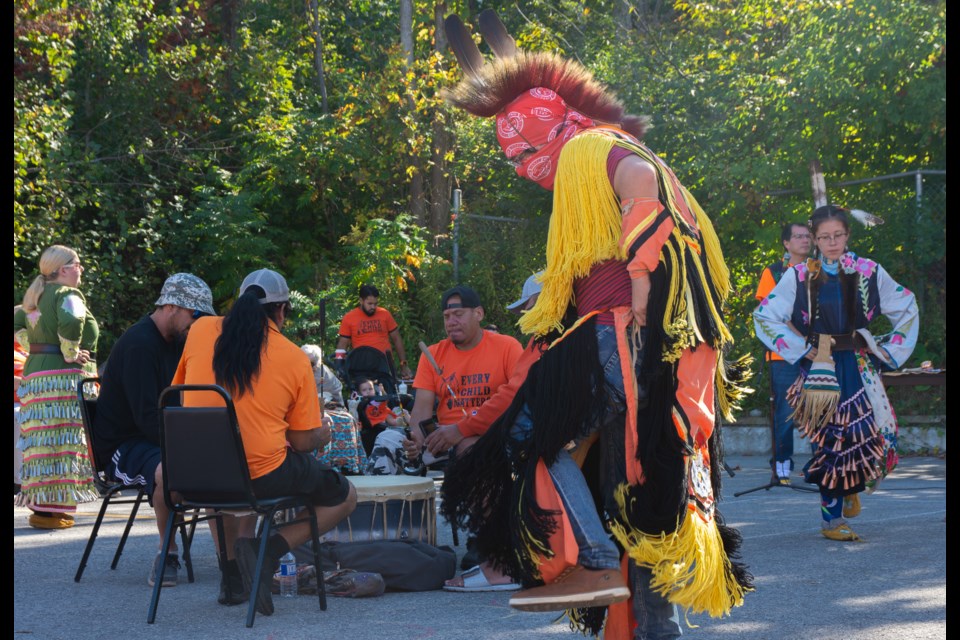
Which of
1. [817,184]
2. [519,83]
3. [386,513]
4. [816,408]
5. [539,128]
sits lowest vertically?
[386,513]

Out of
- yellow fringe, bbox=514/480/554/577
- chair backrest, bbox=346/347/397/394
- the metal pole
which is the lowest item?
yellow fringe, bbox=514/480/554/577

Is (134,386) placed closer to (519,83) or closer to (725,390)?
(519,83)

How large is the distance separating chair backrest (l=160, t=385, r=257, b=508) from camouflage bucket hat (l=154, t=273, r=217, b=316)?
1155mm

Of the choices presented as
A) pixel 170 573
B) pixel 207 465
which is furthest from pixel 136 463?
pixel 207 465

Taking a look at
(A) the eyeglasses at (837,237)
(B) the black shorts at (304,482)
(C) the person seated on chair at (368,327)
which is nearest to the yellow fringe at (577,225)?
(B) the black shorts at (304,482)

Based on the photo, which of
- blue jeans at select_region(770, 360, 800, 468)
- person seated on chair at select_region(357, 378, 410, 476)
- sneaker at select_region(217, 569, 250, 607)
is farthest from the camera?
person seated on chair at select_region(357, 378, 410, 476)

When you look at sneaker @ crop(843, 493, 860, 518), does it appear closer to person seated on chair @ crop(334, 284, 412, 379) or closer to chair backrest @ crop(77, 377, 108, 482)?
chair backrest @ crop(77, 377, 108, 482)

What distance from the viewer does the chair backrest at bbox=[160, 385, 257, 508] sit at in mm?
4898

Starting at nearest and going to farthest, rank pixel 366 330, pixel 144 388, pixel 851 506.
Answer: pixel 144 388 < pixel 851 506 < pixel 366 330

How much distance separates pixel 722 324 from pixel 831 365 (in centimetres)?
307

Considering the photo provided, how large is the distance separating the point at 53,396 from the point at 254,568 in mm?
3127

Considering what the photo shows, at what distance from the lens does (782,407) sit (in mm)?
7879

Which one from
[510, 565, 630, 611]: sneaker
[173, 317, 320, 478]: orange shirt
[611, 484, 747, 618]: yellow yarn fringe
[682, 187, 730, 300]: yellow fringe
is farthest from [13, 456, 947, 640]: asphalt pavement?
[682, 187, 730, 300]: yellow fringe
